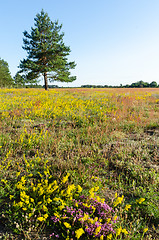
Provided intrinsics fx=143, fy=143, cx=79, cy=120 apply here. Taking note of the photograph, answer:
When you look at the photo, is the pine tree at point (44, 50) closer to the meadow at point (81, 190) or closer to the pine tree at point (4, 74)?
the meadow at point (81, 190)

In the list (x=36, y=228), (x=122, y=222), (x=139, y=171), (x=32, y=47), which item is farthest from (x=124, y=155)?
(x=32, y=47)

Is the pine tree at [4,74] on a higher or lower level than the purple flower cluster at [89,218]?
higher

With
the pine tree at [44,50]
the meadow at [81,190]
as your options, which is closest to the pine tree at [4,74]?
the pine tree at [44,50]

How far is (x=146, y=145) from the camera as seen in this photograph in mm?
4016

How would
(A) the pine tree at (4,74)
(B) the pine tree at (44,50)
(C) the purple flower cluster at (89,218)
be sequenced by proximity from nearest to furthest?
1. (C) the purple flower cluster at (89,218)
2. (B) the pine tree at (44,50)
3. (A) the pine tree at (4,74)

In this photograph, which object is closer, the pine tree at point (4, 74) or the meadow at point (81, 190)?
the meadow at point (81, 190)

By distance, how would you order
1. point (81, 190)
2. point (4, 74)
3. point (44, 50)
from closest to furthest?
point (81, 190)
point (44, 50)
point (4, 74)

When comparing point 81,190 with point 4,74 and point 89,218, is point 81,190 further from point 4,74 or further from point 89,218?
point 4,74

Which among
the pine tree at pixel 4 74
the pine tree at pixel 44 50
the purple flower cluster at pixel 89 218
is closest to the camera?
the purple flower cluster at pixel 89 218

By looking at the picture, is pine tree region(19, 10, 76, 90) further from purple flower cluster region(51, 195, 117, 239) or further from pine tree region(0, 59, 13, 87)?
pine tree region(0, 59, 13, 87)

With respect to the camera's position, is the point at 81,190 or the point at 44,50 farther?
the point at 44,50

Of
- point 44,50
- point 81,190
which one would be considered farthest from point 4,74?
point 81,190

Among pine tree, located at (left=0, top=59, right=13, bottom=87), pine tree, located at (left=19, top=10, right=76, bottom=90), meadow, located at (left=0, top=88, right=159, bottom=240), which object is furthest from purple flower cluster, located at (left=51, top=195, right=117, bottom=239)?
pine tree, located at (left=0, top=59, right=13, bottom=87)

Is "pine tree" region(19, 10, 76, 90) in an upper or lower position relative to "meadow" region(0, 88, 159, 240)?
upper
